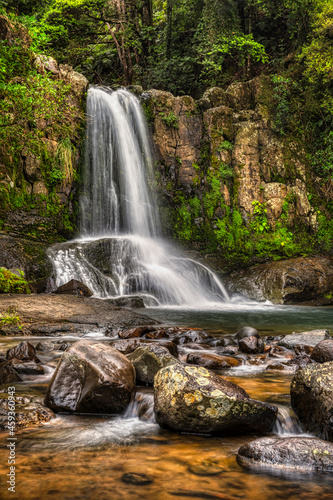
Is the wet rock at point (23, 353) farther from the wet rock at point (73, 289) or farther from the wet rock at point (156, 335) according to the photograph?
the wet rock at point (73, 289)

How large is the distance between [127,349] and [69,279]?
20.4ft

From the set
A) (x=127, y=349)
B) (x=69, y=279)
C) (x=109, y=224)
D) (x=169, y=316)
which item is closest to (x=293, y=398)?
(x=127, y=349)

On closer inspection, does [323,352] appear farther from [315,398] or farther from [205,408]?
[205,408]

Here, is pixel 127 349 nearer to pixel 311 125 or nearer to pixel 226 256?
pixel 226 256

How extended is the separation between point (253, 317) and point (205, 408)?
7.69 m

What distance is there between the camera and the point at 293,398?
11.5ft

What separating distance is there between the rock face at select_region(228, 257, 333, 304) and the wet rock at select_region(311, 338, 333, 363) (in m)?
8.44

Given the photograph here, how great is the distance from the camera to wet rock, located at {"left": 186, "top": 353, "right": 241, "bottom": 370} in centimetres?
510

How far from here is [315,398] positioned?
126 inches

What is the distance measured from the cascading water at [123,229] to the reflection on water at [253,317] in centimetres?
141

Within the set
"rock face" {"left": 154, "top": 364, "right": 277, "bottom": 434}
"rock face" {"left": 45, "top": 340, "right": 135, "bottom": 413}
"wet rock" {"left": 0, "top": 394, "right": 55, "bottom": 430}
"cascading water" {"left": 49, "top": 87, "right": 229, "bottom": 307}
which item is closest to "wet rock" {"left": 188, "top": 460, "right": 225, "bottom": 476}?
"rock face" {"left": 154, "top": 364, "right": 277, "bottom": 434}

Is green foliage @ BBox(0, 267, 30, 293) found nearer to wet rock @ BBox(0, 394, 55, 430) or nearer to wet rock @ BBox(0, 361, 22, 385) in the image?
wet rock @ BBox(0, 361, 22, 385)

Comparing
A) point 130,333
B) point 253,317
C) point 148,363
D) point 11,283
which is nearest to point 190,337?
point 130,333

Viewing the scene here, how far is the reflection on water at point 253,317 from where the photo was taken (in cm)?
878
